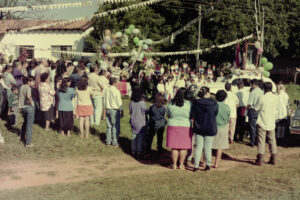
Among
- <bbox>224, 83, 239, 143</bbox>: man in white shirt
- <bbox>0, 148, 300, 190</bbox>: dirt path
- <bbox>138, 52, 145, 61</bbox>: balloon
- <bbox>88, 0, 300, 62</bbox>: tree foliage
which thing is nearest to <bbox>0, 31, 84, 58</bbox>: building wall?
<bbox>88, 0, 300, 62</bbox>: tree foliage

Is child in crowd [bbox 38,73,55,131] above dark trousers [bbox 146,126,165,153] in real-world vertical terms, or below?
above

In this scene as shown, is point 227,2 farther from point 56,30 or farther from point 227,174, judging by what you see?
point 227,174

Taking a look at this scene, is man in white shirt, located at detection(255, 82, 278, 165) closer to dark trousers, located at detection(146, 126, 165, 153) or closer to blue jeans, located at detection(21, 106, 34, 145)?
dark trousers, located at detection(146, 126, 165, 153)

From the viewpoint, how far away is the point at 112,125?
11.6 metres

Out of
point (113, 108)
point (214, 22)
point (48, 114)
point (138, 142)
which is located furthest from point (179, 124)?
point (214, 22)

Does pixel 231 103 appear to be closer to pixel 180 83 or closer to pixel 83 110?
pixel 83 110

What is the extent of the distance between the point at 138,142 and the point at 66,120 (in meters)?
2.39

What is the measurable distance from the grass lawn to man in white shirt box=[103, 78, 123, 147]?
43cm

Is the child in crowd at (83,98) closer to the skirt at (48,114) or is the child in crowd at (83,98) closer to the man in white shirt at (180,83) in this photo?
the skirt at (48,114)

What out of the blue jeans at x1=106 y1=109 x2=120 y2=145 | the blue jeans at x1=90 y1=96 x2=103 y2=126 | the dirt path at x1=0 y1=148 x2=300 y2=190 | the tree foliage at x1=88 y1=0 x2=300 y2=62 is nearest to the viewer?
the dirt path at x1=0 y1=148 x2=300 y2=190

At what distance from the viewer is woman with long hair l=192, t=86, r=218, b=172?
9242 millimetres

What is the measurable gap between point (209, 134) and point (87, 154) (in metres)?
3.49

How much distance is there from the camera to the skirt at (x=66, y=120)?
11.8m

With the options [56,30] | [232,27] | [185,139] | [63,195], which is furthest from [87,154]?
[56,30]
